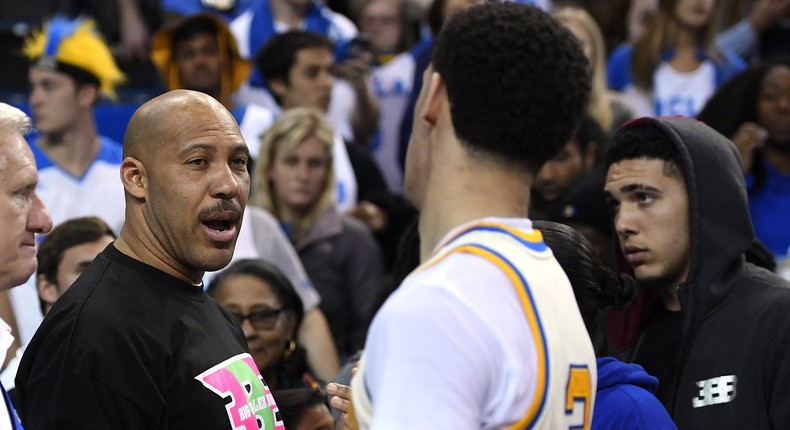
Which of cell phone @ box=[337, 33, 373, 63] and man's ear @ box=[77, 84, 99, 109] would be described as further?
cell phone @ box=[337, 33, 373, 63]

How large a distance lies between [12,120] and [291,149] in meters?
3.23

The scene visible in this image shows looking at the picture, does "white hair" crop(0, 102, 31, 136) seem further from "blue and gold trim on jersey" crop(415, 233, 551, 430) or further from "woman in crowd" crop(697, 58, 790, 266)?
"woman in crowd" crop(697, 58, 790, 266)

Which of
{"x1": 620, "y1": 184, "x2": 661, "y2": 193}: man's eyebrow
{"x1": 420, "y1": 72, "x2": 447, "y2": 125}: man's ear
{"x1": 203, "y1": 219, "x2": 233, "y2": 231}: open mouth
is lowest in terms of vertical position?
{"x1": 620, "y1": 184, "x2": 661, "y2": 193}: man's eyebrow

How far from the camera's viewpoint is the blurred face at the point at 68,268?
446cm

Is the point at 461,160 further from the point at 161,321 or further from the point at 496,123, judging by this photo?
the point at 161,321

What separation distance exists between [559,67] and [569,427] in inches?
24.4

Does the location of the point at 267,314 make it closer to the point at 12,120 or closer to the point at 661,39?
the point at 12,120

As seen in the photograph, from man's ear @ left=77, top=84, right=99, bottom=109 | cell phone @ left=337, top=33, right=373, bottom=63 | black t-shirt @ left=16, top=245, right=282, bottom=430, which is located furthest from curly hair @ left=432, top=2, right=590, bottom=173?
cell phone @ left=337, top=33, right=373, bottom=63

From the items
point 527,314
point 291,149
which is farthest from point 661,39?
point 527,314

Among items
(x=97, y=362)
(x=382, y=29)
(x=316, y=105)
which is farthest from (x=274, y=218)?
(x=97, y=362)

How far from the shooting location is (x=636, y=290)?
10.4 feet

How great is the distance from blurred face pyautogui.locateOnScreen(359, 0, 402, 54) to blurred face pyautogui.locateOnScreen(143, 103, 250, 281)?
5.68 m

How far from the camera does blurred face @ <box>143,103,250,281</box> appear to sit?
2.93 meters

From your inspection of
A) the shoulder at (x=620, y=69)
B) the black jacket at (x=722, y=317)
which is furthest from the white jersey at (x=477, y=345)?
the shoulder at (x=620, y=69)
